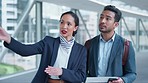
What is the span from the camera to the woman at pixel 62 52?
2158 mm

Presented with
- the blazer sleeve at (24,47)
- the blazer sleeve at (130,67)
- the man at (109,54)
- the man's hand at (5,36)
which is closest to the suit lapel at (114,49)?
the man at (109,54)

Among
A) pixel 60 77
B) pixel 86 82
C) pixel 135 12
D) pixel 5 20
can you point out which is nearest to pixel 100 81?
pixel 86 82

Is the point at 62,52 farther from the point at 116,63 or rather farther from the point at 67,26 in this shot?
the point at 116,63

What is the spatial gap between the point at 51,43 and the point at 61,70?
28cm

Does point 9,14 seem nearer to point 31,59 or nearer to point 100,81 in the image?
point 31,59

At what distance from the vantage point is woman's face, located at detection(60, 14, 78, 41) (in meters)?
2.23

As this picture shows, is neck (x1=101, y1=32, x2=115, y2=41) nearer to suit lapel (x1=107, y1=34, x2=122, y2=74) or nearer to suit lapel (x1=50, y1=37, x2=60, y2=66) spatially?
suit lapel (x1=107, y1=34, x2=122, y2=74)

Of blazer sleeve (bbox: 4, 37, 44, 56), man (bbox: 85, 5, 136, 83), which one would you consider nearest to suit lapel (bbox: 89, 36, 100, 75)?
man (bbox: 85, 5, 136, 83)

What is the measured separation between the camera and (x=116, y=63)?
247cm

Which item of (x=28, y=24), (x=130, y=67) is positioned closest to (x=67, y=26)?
(x=130, y=67)

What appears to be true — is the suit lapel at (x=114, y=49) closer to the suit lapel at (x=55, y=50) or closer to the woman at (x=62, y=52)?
the woman at (x=62, y=52)

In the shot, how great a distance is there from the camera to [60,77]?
6.94 feet

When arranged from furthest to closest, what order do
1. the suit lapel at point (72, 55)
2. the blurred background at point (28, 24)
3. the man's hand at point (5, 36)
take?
the blurred background at point (28, 24) → the suit lapel at point (72, 55) → the man's hand at point (5, 36)

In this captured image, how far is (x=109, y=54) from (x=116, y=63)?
0.09m
